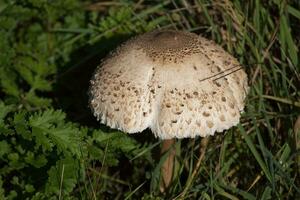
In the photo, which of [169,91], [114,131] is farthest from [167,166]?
[169,91]

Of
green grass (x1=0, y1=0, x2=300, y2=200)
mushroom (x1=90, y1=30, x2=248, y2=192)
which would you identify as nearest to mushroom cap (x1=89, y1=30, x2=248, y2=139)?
mushroom (x1=90, y1=30, x2=248, y2=192)

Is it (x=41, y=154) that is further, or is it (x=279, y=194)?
(x=41, y=154)

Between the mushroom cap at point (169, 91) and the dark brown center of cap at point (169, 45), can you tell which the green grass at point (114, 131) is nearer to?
the mushroom cap at point (169, 91)

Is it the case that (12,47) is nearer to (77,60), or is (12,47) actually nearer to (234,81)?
(77,60)

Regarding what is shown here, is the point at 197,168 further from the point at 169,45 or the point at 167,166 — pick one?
the point at 169,45

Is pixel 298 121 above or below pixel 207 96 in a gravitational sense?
below

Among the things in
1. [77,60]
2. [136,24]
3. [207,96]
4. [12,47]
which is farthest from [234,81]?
[12,47]

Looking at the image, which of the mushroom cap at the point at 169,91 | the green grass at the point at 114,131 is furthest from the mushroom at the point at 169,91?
the green grass at the point at 114,131

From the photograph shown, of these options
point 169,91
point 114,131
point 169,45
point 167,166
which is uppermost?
point 169,45
